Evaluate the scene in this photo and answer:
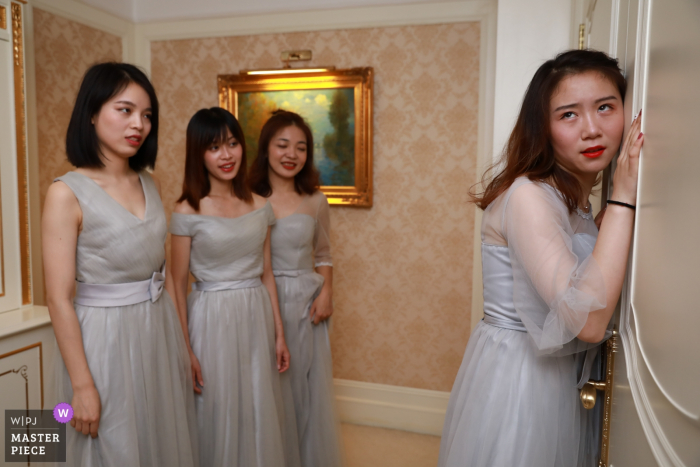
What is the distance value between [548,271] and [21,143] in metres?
2.35

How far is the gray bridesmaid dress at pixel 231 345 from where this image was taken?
88.4 inches

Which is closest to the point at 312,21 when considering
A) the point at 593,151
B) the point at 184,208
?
the point at 184,208

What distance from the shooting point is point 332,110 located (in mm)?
3529

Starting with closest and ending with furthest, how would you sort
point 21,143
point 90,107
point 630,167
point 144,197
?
point 630,167 → point 90,107 → point 144,197 → point 21,143

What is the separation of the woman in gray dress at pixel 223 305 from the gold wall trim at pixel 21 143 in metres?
0.75

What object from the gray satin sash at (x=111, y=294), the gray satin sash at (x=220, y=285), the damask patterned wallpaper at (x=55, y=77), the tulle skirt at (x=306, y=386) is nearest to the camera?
the gray satin sash at (x=111, y=294)

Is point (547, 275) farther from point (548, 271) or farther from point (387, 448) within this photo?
point (387, 448)

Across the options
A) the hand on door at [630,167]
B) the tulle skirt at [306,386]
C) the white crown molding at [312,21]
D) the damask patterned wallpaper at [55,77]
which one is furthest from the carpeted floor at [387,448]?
the white crown molding at [312,21]

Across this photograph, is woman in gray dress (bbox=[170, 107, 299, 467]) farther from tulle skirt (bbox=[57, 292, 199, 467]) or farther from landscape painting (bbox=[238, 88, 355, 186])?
landscape painting (bbox=[238, 88, 355, 186])

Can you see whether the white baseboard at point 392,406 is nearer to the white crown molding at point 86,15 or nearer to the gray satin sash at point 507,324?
the gray satin sash at point 507,324

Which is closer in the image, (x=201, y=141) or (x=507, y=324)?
(x=507, y=324)

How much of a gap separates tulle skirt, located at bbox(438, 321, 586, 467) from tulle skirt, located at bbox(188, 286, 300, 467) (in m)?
1.18

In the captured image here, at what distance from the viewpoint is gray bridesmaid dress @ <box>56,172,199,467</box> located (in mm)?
1729

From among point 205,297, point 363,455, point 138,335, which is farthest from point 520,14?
point 363,455
